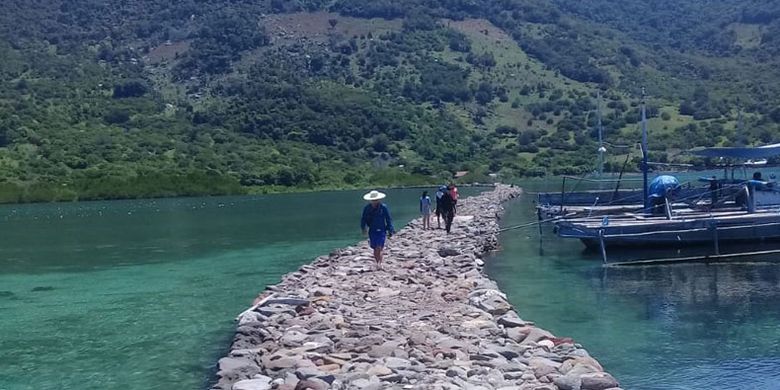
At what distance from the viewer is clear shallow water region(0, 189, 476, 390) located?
17141 mm

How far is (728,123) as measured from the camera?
150375 mm

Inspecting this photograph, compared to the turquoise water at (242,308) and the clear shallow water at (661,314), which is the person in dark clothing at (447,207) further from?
the turquoise water at (242,308)

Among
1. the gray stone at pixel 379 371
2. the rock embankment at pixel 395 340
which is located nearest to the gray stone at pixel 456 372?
the rock embankment at pixel 395 340

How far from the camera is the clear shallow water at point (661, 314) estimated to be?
52.1ft

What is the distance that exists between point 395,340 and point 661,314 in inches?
361

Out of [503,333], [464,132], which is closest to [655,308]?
[503,333]

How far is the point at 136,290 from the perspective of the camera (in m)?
28.5

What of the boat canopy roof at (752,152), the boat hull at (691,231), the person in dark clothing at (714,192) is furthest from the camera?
the person in dark clothing at (714,192)

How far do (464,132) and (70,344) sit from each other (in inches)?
5904

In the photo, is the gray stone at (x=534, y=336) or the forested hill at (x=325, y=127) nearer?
the gray stone at (x=534, y=336)

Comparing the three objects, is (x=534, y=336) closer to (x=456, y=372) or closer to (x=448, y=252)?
(x=456, y=372)

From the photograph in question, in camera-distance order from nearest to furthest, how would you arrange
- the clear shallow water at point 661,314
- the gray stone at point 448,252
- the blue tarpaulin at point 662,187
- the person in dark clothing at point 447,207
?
the clear shallow water at point 661,314
the gray stone at point 448,252
the person in dark clothing at point 447,207
the blue tarpaulin at point 662,187

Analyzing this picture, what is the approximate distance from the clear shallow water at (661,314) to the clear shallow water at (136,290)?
8001 millimetres

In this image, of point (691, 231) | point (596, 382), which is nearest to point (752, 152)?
point (691, 231)
